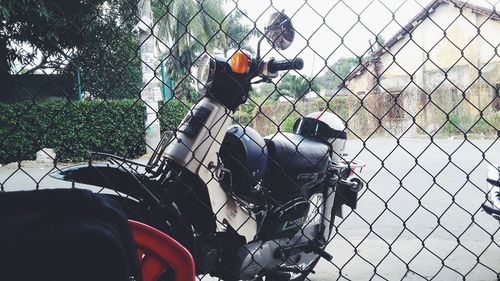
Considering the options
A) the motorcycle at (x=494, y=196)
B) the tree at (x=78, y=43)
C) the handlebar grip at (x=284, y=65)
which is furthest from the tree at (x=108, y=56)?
the motorcycle at (x=494, y=196)

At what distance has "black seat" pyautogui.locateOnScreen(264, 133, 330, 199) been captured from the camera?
2.20 m

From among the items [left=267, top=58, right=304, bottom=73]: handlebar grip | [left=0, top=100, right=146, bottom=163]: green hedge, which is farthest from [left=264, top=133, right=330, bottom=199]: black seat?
[left=0, top=100, right=146, bottom=163]: green hedge

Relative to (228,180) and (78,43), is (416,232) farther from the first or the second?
(78,43)

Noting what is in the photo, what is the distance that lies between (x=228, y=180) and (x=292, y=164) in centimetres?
35

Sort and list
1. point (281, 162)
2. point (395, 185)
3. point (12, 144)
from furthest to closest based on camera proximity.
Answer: point (12, 144) → point (395, 185) → point (281, 162)

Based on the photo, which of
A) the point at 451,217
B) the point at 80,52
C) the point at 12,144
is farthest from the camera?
the point at 12,144

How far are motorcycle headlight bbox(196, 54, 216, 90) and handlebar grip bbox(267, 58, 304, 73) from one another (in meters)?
0.27

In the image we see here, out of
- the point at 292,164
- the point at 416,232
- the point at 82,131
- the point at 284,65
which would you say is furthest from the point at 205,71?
the point at 82,131

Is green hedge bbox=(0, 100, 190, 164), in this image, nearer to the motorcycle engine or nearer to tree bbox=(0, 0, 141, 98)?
tree bbox=(0, 0, 141, 98)

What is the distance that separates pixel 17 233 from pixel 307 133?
193 cm

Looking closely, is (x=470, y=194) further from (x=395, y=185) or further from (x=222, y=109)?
(x=222, y=109)

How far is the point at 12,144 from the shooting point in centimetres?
835

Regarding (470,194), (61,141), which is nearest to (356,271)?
(470,194)

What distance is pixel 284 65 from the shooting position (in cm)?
199
